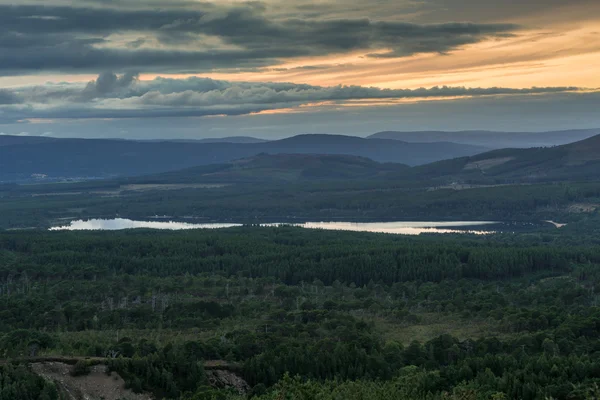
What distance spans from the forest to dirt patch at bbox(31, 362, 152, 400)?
919 millimetres

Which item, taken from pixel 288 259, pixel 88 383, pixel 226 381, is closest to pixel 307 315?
pixel 226 381

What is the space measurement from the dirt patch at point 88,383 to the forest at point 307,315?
0.92 metres

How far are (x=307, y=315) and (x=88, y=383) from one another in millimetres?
43129

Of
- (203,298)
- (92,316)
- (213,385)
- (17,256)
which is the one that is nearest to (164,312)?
(92,316)

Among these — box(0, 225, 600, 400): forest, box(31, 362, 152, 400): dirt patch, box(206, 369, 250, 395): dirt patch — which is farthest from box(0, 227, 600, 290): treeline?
box(31, 362, 152, 400): dirt patch

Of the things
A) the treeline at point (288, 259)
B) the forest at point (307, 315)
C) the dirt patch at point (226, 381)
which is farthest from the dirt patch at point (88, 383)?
the treeline at point (288, 259)

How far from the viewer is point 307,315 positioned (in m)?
114

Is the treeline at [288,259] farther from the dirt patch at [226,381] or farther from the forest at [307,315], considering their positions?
the dirt patch at [226,381]

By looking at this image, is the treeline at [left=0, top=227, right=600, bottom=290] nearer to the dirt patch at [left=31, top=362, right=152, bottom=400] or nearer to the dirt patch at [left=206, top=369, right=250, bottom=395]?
the dirt patch at [left=206, top=369, right=250, bottom=395]

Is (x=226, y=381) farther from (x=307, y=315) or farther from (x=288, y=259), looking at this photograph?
(x=288, y=259)

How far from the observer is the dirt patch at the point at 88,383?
239 ft

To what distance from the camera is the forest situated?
7750 centimetres

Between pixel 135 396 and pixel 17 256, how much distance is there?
10636 cm

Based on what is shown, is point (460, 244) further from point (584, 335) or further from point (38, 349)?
point (38, 349)
